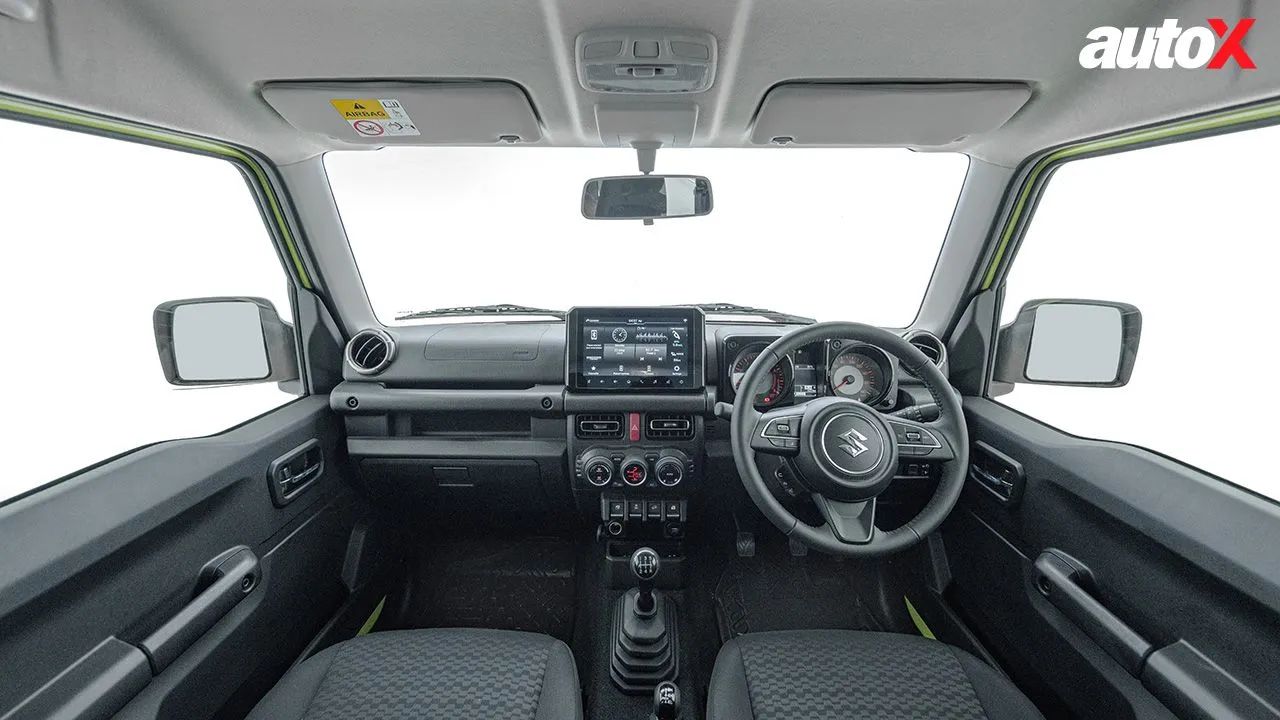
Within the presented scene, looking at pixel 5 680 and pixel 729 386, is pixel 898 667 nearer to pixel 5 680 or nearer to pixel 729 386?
pixel 729 386

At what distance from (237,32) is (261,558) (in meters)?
1.73

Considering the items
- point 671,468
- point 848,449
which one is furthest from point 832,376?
point 671,468

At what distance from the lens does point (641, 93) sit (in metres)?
1.99

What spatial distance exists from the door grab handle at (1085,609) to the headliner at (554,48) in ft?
4.69

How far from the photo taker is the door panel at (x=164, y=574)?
55.7 inches

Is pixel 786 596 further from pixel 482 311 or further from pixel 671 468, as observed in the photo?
pixel 482 311

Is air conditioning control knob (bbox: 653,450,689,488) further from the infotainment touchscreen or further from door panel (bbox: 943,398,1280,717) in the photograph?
door panel (bbox: 943,398,1280,717)

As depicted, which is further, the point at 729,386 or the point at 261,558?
the point at 729,386

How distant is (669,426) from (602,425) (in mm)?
297

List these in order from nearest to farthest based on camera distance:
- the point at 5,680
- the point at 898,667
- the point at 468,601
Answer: the point at 5,680, the point at 898,667, the point at 468,601

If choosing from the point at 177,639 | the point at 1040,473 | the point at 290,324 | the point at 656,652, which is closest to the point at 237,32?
the point at 290,324

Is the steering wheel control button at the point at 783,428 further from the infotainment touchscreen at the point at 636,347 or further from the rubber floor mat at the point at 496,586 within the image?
the rubber floor mat at the point at 496,586

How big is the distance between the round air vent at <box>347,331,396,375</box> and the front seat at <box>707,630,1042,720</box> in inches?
76.9

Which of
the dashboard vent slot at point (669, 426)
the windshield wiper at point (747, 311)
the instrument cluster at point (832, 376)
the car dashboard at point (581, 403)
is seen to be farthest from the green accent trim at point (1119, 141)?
the dashboard vent slot at point (669, 426)
